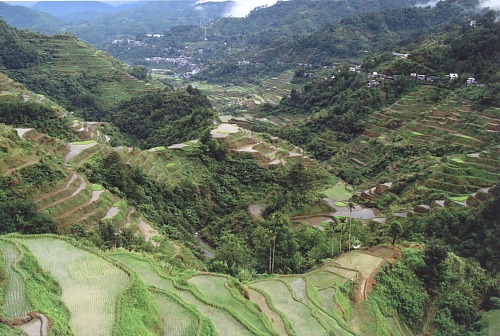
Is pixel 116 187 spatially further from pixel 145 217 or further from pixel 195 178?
pixel 195 178

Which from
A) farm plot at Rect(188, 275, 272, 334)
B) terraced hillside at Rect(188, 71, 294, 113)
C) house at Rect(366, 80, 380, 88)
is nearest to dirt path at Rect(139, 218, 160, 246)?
farm plot at Rect(188, 275, 272, 334)

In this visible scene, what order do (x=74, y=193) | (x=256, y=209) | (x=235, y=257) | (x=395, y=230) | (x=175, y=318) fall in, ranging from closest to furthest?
(x=175, y=318) → (x=235, y=257) → (x=395, y=230) → (x=74, y=193) → (x=256, y=209)

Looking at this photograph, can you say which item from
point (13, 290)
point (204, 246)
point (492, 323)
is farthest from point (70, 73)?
point (492, 323)

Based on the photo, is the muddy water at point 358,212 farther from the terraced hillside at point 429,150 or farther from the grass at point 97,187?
the grass at point 97,187

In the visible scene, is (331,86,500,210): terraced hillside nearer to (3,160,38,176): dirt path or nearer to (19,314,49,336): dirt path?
(3,160,38,176): dirt path

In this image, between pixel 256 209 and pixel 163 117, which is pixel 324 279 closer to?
pixel 256 209

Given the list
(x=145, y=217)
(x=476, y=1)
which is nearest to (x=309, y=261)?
(x=145, y=217)

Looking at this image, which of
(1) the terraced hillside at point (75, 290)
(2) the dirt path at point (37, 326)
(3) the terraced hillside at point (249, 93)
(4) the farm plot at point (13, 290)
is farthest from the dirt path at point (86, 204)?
(3) the terraced hillside at point (249, 93)
